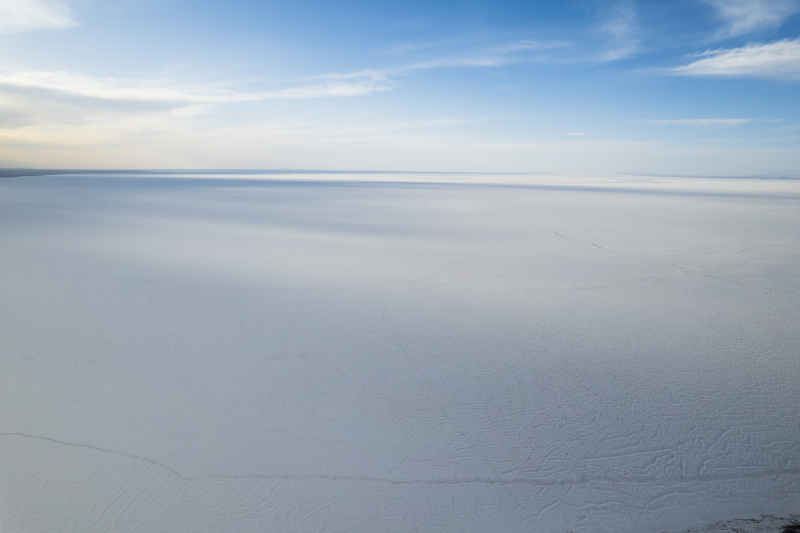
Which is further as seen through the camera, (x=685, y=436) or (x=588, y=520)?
(x=685, y=436)

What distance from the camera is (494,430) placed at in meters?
3.17

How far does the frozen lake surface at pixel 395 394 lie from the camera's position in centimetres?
255

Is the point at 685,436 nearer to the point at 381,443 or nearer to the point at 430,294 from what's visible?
the point at 381,443

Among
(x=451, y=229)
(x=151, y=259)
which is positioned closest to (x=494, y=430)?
(x=151, y=259)

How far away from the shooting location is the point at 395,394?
3611 millimetres

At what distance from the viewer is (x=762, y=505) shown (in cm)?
253

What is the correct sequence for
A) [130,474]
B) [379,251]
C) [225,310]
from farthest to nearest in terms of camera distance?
[379,251] → [225,310] → [130,474]

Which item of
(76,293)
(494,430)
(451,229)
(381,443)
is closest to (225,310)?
(76,293)

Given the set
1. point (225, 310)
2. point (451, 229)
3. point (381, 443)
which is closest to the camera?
point (381, 443)

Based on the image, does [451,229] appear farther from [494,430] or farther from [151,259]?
[494,430]

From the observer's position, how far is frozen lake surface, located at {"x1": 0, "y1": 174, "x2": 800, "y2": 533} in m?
2.55

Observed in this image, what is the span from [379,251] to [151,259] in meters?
3.68

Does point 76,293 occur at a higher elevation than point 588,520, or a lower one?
higher

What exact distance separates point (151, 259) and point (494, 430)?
6453 millimetres
